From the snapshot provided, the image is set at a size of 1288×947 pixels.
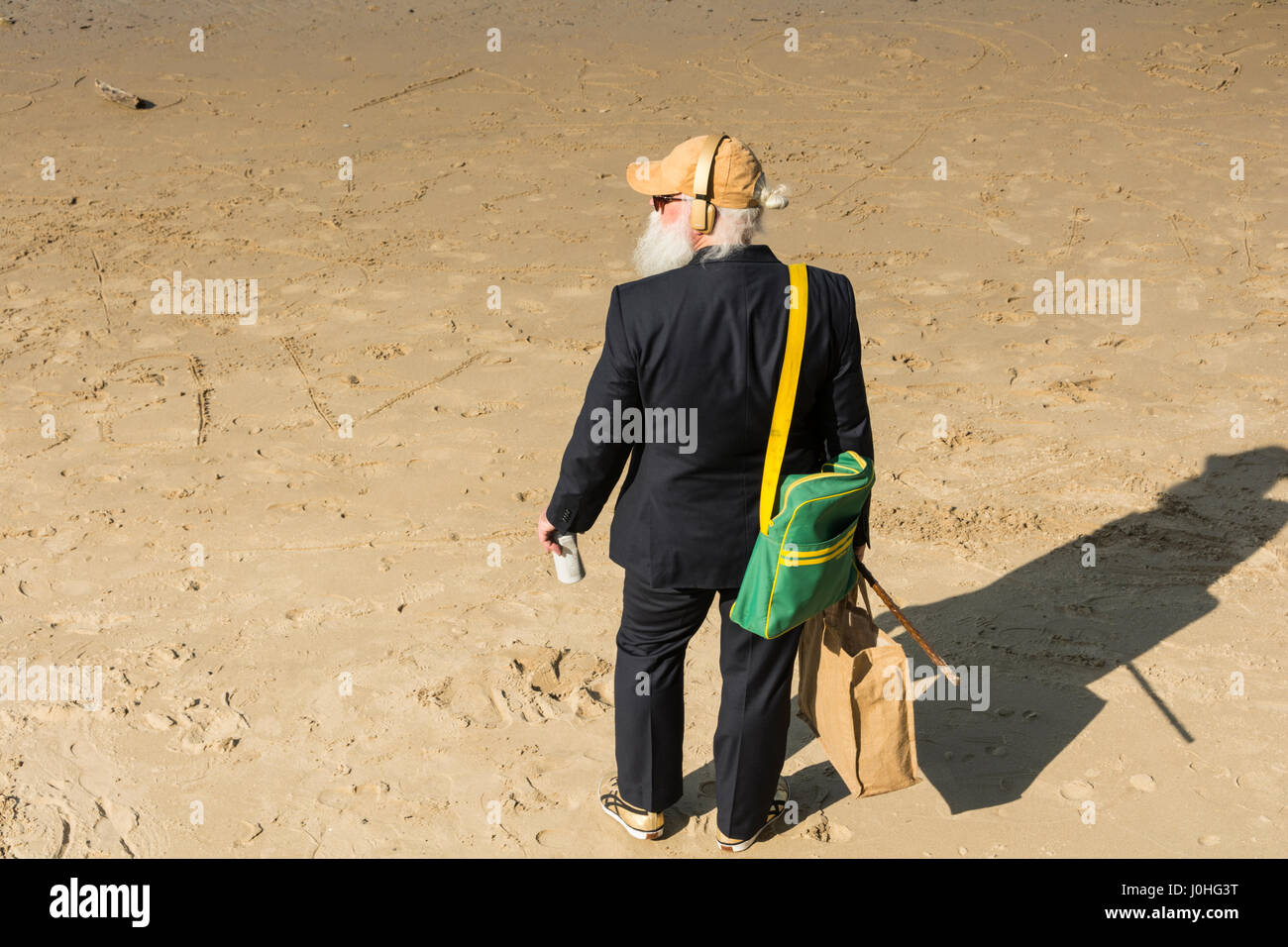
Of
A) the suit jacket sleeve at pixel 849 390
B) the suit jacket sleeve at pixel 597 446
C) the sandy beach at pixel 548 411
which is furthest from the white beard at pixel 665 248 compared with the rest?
the sandy beach at pixel 548 411

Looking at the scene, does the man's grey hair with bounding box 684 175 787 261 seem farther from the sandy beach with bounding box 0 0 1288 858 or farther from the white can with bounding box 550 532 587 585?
the sandy beach with bounding box 0 0 1288 858

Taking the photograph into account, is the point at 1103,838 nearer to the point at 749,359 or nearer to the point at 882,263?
the point at 749,359

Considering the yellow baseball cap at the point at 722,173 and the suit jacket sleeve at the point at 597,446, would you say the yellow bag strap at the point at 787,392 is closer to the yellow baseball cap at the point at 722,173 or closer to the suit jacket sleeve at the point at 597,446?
the yellow baseball cap at the point at 722,173

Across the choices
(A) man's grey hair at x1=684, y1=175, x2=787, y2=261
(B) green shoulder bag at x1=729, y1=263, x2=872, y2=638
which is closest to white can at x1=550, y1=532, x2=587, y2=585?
(B) green shoulder bag at x1=729, y1=263, x2=872, y2=638

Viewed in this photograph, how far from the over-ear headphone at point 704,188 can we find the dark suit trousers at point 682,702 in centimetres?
89

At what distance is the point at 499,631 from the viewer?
423cm

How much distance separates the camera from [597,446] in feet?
9.16

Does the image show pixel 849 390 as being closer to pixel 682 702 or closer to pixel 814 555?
pixel 814 555

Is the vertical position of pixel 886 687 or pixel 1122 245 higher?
pixel 1122 245

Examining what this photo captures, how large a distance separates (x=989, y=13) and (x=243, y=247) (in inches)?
275

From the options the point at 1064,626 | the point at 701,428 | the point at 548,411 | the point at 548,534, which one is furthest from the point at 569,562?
the point at 548,411

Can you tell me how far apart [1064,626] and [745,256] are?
2.22m

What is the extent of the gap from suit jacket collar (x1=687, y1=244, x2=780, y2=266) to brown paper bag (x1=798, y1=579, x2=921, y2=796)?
94cm
